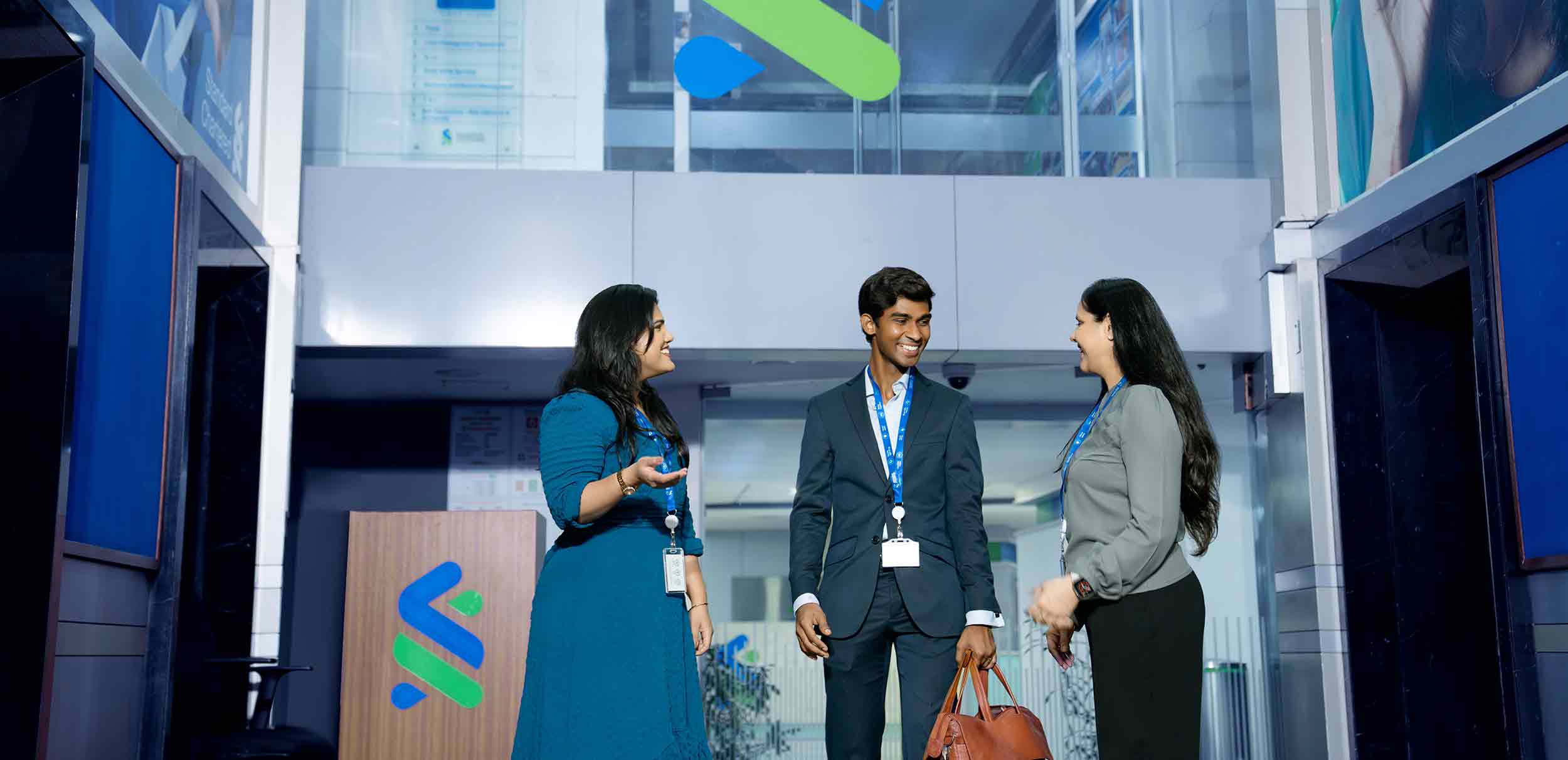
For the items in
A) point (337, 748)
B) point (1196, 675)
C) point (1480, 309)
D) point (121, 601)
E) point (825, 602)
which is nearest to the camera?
point (1196, 675)

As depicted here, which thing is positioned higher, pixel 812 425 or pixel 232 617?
pixel 812 425

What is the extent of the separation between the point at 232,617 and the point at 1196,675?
338 cm

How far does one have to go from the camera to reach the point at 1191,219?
5289 mm

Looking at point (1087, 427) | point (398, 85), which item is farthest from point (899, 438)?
point (398, 85)

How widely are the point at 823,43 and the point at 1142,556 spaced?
3.61 metres

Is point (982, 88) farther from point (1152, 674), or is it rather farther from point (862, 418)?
point (1152, 674)

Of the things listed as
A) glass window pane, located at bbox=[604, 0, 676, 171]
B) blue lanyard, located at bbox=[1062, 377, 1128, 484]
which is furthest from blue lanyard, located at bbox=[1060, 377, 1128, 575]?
glass window pane, located at bbox=[604, 0, 676, 171]

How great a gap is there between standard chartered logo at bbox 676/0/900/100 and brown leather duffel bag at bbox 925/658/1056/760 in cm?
334

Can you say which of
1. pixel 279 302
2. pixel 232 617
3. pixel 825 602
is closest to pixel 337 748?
pixel 232 617

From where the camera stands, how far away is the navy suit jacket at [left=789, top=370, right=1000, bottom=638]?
121 inches

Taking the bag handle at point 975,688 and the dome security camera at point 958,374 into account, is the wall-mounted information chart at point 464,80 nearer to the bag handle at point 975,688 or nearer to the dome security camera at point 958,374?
the dome security camera at point 958,374

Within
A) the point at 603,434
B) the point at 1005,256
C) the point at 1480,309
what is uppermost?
the point at 1005,256

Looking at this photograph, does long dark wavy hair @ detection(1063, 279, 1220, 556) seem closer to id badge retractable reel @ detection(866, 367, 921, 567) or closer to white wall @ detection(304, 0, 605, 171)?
id badge retractable reel @ detection(866, 367, 921, 567)

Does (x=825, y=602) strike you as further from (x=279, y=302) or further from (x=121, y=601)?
(x=279, y=302)
